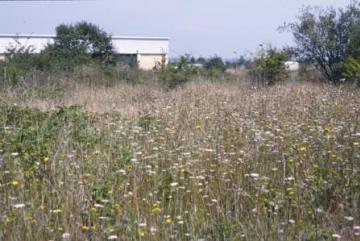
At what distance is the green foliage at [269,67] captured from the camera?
647 inches

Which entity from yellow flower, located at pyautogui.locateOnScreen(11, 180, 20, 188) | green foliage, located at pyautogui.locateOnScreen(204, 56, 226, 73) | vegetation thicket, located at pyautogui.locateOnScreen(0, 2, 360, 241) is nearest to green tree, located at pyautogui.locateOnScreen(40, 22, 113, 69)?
green foliage, located at pyautogui.locateOnScreen(204, 56, 226, 73)

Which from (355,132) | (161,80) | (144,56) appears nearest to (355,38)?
(161,80)

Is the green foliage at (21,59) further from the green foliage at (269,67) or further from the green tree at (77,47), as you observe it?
the green foliage at (269,67)

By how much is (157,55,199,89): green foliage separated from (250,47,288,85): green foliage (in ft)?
6.85

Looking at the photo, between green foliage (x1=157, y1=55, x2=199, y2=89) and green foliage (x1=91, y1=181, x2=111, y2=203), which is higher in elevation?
green foliage (x1=157, y1=55, x2=199, y2=89)

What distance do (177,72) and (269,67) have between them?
3.13m

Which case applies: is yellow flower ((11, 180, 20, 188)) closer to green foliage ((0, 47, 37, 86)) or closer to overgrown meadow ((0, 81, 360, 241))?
overgrown meadow ((0, 81, 360, 241))

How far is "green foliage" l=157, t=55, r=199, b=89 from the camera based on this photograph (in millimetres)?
15656

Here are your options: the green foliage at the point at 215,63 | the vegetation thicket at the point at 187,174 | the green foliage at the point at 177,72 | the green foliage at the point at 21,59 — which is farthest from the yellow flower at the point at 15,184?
the green foliage at the point at 215,63

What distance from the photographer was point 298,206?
3596 mm

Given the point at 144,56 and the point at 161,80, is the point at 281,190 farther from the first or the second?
→ the point at 144,56

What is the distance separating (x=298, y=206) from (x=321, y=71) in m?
15.4

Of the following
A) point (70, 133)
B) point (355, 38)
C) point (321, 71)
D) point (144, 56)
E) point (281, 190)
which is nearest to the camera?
point (281, 190)

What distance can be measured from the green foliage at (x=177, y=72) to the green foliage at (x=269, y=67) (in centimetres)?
209
